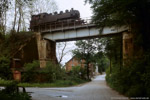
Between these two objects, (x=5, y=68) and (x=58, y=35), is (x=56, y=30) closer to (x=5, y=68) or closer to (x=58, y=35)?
(x=58, y=35)

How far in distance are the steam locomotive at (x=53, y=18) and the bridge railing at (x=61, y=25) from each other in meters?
0.21

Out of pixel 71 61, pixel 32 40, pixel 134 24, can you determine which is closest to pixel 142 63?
pixel 134 24

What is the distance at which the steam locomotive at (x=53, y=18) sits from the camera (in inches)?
1238

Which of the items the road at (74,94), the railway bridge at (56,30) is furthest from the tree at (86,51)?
the road at (74,94)

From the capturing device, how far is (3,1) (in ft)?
28.5

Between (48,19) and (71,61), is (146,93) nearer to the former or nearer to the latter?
(48,19)

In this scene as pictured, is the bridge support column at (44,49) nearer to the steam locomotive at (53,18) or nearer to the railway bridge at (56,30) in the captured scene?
the railway bridge at (56,30)

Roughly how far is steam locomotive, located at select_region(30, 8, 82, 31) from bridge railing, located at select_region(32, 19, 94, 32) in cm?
21

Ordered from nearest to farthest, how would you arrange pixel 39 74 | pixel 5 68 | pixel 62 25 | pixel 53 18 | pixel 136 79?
pixel 136 79, pixel 39 74, pixel 5 68, pixel 62 25, pixel 53 18

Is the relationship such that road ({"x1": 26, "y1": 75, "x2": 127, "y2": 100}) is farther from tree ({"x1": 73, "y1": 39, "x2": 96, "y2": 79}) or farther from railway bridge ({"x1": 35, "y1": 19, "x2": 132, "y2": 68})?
tree ({"x1": 73, "y1": 39, "x2": 96, "y2": 79})

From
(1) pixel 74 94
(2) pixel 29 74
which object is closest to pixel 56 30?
(2) pixel 29 74

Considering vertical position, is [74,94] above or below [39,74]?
below

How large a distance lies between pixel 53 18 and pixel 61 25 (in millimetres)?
3524

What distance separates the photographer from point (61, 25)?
31.3 meters
